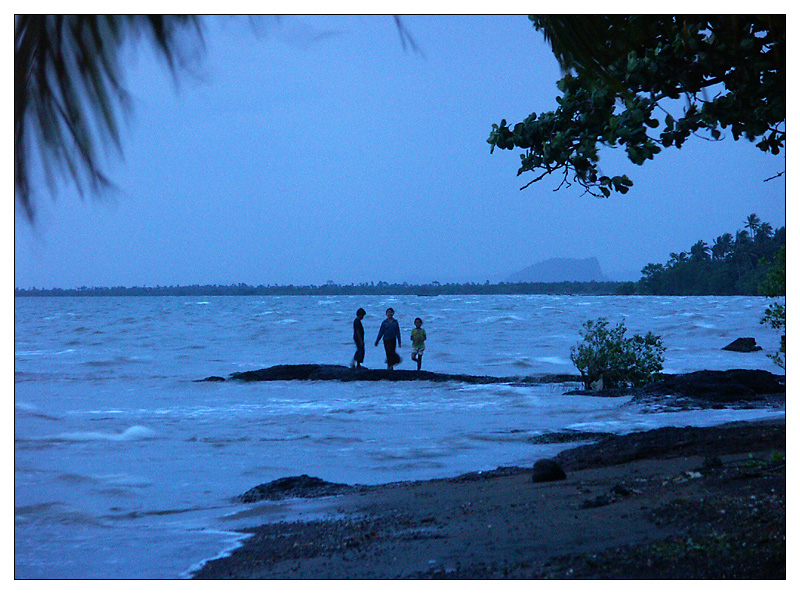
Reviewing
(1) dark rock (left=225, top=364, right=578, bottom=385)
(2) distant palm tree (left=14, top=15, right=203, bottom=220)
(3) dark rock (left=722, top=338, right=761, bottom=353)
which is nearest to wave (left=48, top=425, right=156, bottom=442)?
(1) dark rock (left=225, top=364, right=578, bottom=385)

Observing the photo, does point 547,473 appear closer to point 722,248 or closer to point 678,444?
point 678,444

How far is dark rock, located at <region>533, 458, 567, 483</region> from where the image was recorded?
20.0 feet

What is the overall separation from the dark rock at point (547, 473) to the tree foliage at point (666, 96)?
2.33 meters

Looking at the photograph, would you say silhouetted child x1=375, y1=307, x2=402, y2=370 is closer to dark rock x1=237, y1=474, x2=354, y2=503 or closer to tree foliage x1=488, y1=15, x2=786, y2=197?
dark rock x1=237, y1=474, x2=354, y2=503

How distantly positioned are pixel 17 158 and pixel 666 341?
3221cm

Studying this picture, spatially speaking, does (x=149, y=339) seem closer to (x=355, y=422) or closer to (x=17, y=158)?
(x=355, y=422)

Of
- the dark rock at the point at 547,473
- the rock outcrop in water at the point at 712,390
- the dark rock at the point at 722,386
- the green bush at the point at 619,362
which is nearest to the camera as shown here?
the dark rock at the point at 547,473

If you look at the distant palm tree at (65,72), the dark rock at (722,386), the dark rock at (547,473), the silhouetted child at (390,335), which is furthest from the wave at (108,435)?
the distant palm tree at (65,72)

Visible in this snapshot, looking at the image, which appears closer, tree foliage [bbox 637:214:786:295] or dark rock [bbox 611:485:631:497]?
dark rock [bbox 611:485:631:497]

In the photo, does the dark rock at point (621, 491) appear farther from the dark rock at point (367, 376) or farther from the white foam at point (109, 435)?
the dark rock at point (367, 376)

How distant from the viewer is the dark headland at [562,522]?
4066mm
